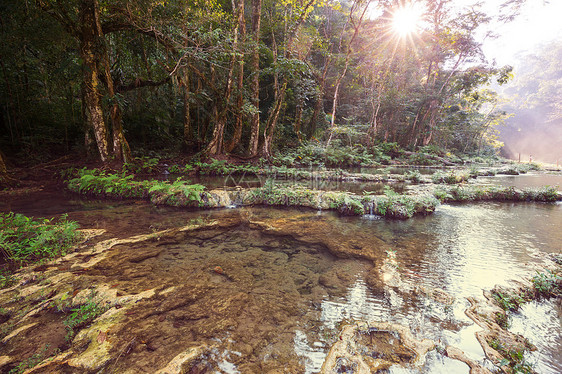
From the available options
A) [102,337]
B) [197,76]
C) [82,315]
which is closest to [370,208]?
[102,337]

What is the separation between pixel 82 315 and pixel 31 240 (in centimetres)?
237

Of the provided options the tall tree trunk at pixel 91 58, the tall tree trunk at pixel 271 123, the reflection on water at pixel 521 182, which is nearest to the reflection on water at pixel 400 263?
the tall tree trunk at pixel 91 58

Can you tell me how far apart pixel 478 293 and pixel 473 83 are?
29.1 metres

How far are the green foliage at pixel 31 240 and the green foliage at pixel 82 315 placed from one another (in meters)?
1.75

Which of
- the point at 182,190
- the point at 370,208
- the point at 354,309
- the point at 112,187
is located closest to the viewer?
the point at 354,309

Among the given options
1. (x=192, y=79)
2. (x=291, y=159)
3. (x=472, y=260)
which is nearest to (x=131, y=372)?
(x=472, y=260)

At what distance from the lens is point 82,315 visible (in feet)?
8.00

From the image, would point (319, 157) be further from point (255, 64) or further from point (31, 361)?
point (31, 361)

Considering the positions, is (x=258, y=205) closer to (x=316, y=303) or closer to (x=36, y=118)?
(x=316, y=303)

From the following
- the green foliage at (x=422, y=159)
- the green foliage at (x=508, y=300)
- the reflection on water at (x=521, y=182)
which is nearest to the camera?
the green foliage at (x=508, y=300)

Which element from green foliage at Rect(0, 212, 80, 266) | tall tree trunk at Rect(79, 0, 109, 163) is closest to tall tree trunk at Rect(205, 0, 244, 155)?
tall tree trunk at Rect(79, 0, 109, 163)

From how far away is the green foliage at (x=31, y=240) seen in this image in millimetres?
3392

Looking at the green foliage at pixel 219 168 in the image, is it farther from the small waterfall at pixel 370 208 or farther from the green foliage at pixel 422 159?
the green foliage at pixel 422 159

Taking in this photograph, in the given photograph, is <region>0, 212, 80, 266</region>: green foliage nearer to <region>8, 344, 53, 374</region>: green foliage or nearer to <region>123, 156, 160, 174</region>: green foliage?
<region>8, 344, 53, 374</region>: green foliage
